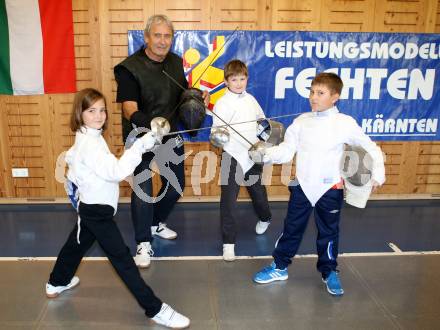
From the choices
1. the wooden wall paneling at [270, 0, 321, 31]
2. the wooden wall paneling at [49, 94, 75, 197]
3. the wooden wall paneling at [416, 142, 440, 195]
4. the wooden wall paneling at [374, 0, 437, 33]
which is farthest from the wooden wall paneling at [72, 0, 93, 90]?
the wooden wall paneling at [416, 142, 440, 195]

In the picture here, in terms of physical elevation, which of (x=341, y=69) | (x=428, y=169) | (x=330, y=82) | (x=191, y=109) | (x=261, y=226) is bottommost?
(x=261, y=226)

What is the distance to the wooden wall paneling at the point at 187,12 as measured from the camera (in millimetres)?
4125

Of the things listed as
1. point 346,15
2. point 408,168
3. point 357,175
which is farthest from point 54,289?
point 408,168

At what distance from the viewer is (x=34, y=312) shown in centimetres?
259

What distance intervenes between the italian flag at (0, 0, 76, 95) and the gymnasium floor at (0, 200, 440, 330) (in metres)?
1.31

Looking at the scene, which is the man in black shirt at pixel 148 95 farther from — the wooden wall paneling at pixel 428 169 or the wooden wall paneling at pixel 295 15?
the wooden wall paneling at pixel 428 169

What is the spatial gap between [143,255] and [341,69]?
8.86 ft

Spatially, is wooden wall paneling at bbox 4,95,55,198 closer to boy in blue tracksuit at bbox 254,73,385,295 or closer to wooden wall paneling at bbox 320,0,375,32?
boy in blue tracksuit at bbox 254,73,385,295

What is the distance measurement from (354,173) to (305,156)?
0.37 m

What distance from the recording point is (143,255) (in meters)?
3.16

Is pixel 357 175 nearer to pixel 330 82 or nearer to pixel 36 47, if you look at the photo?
pixel 330 82

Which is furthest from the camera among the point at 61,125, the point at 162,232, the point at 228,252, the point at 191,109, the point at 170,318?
the point at 61,125

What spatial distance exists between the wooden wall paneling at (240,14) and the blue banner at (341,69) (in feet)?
0.28

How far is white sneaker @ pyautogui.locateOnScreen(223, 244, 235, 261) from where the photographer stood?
3239 mm
